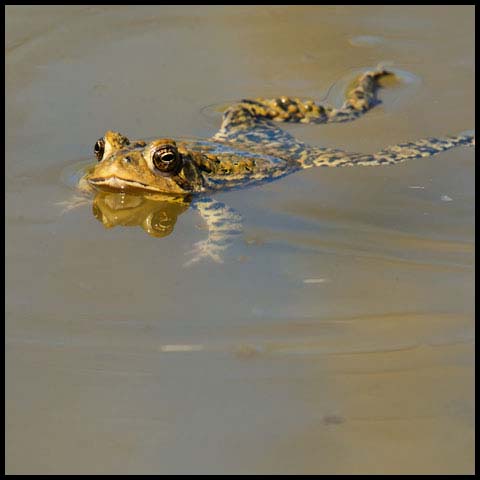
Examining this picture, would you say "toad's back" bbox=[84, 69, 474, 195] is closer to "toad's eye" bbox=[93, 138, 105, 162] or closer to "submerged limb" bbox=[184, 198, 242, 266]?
"toad's eye" bbox=[93, 138, 105, 162]

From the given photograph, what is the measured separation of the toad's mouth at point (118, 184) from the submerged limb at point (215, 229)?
1.30 feet

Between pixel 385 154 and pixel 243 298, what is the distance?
2473mm

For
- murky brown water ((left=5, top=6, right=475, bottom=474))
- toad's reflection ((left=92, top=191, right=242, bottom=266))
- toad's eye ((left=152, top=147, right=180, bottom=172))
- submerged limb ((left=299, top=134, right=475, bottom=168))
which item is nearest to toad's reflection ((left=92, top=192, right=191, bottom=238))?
toad's reflection ((left=92, top=191, right=242, bottom=266))

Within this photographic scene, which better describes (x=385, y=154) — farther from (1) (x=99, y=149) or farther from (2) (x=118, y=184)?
(1) (x=99, y=149)

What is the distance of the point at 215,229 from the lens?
22.7 feet

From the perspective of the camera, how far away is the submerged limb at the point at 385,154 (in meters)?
7.96

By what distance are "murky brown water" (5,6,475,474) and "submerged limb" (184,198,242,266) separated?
9 centimetres

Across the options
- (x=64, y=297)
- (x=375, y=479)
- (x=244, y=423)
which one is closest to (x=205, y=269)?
(x=64, y=297)

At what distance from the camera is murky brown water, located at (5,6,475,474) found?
16.5 feet

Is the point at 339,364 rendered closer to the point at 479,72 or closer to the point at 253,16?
the point at 479,72

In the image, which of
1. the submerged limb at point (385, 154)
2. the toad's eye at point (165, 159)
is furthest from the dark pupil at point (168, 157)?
the submerged limb at point (385, 154)

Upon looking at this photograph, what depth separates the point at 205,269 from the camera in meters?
6.45

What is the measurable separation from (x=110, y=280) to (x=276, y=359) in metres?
1.35

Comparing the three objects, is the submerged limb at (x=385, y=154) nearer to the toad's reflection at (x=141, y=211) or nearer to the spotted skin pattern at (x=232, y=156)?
the spotted skin pattern at (x=232, y=156)
